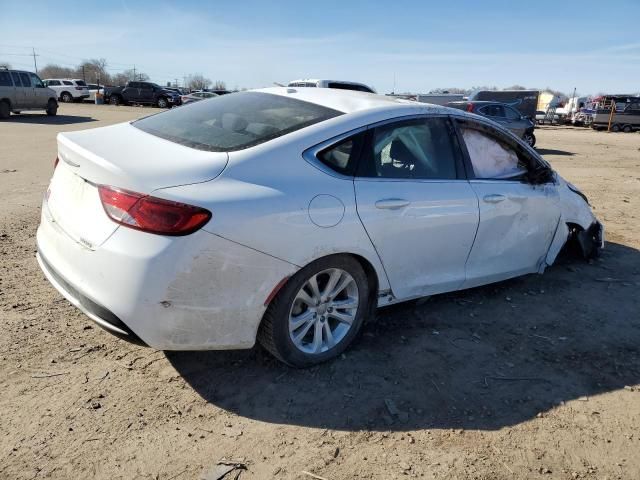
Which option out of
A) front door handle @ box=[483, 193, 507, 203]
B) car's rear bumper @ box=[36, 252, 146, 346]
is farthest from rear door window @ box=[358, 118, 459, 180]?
car's rear bumper @ box=[36, 252, 146, 346]

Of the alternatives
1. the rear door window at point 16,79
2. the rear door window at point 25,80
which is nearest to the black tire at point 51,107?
the rear door window at point 25,80

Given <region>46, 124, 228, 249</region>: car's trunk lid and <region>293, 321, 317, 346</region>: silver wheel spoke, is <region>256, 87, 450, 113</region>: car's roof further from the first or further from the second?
<region>293, 321, 317, 346</region>: silver wheel spoke

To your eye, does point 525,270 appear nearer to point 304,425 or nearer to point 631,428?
point 631,428

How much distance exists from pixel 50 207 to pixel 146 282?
1111 millimetres

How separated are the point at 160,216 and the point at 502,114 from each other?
1664 cm

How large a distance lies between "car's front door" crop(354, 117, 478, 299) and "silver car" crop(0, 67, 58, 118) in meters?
22.7

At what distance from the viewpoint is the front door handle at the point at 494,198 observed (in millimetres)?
3791

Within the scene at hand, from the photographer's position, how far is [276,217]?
2.68 metres

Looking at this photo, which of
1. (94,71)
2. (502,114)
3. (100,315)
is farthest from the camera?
(94,71)

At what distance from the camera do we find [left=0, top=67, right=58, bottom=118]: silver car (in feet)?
69.6

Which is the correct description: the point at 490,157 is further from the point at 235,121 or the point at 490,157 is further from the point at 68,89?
the point at 68,89

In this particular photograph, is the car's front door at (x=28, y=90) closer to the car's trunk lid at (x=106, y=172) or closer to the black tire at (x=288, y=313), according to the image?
the car's trunk lid at (x=106, y=172)

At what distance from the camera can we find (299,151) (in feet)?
9.60

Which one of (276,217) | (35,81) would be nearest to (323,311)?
(276,217)
